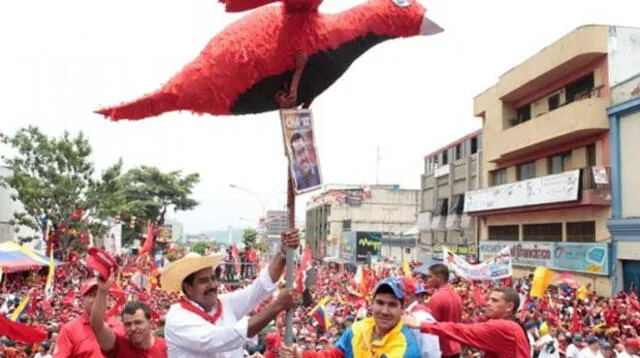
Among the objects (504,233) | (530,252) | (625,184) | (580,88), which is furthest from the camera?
(504,233)

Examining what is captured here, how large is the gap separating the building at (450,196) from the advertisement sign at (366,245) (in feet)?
28.0

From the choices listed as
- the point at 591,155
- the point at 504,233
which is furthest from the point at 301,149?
the point at 504,233

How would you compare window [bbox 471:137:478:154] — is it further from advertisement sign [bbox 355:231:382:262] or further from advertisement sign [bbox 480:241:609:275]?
advertisement sign [bbox 355:231:382:262]

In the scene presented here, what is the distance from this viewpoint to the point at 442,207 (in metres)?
37.6

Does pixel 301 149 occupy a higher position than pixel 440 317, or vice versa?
pixel 301 149

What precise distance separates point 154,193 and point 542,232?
32265 mm

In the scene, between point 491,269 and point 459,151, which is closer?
point 491,269

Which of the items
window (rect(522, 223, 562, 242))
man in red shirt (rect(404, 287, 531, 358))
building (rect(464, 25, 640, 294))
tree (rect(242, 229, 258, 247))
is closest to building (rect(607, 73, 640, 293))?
building (rect(464, 25, 640, 294))

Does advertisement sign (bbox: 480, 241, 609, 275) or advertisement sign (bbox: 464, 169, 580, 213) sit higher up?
advertisement sign (bbox: 464, 169, 580, 213)

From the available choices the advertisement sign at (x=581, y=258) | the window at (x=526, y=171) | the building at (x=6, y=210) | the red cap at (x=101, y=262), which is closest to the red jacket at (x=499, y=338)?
the red cap at (x=101, y=262)

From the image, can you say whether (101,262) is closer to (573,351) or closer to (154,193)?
(573,351)

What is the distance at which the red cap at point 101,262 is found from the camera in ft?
9.97

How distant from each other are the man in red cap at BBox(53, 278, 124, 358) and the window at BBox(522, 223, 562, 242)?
2187 centimetres

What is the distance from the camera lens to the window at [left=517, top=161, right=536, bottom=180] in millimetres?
25594
